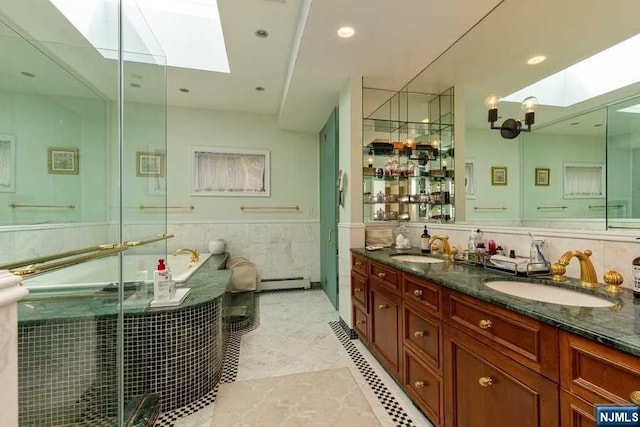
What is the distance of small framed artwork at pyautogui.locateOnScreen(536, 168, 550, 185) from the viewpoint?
4.74 ft

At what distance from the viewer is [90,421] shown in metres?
1.36

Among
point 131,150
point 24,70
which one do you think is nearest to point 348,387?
point 131,150

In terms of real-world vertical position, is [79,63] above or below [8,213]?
above

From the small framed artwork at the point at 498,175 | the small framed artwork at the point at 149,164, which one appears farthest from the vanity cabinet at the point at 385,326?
the small framed artwork at the point at 149,164

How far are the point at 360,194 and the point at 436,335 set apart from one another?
146cm

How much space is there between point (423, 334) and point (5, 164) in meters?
2.69

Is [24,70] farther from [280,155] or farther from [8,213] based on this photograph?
[280,155]

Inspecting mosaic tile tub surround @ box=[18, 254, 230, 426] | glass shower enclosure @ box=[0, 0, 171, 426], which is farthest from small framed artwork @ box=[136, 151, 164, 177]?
mosaic tile tub surround @ box=[18, 254, 230, 426]

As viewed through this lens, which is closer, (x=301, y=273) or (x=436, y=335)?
(x=436, y=335)

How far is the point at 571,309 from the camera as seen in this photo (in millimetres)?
847

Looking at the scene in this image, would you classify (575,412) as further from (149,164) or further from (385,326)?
(149,164)

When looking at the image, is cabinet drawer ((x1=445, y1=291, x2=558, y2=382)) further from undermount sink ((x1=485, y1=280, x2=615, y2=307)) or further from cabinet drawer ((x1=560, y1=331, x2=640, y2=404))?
undermount sink ((x1=485, y1=280, x2=615, y2=307))

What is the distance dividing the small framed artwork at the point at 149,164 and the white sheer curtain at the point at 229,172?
1.41m

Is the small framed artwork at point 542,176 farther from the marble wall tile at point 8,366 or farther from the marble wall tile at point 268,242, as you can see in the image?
the marble wall tile at point 268,242
